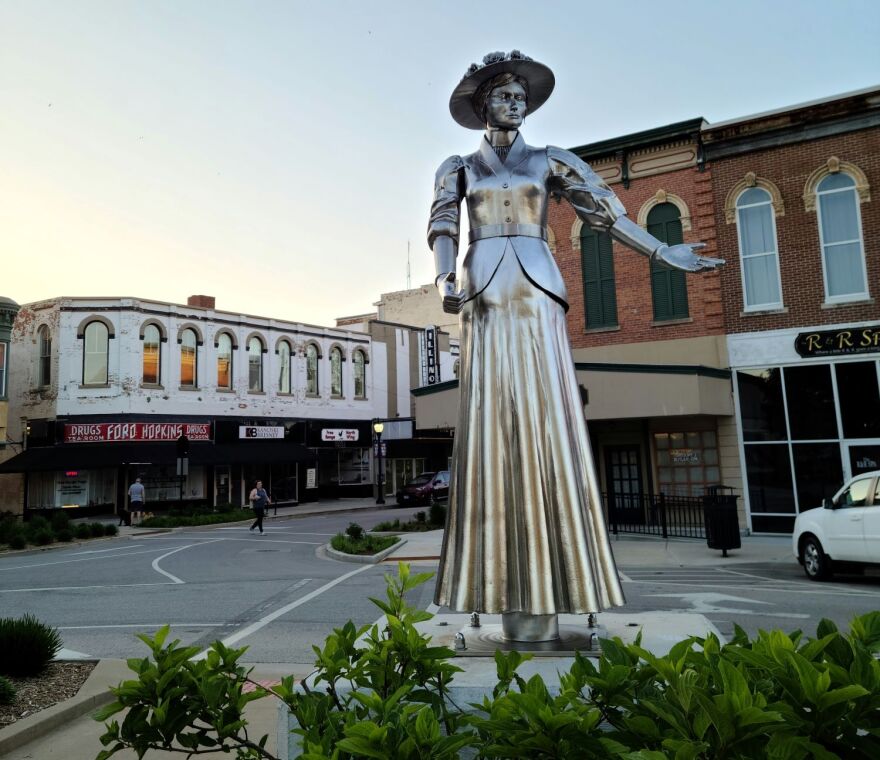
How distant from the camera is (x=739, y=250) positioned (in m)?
18.5

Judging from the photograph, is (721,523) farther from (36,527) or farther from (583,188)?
(36,527)

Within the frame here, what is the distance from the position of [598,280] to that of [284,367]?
20.4m

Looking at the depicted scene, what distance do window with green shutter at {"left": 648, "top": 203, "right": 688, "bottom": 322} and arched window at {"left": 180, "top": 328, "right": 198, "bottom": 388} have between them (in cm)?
2161

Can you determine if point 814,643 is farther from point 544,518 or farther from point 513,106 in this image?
point 513,106

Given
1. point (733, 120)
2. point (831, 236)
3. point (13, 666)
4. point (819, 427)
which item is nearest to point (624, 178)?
point (733, 120)

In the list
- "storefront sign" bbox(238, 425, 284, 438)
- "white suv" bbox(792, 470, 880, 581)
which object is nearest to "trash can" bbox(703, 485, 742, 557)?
"white suv" bbox(792, 470, 880, 581)

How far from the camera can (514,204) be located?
4043 millimetres

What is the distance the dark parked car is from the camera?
3393 cm

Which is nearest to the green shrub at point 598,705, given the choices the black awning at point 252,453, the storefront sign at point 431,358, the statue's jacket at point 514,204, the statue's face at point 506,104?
the statue's jacket at point 514,204

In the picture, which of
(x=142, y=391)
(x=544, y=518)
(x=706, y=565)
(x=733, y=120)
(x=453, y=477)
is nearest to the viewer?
(x=544, y=518)

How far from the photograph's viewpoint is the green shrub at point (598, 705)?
164 cm

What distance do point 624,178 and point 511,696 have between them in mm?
20343

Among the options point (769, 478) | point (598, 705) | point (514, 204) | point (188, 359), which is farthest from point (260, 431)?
point (598, 705)

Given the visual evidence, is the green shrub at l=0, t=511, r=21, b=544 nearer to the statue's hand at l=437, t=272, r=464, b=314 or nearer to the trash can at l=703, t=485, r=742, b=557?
the trash can at l=703, t=485, r=742, b=557
